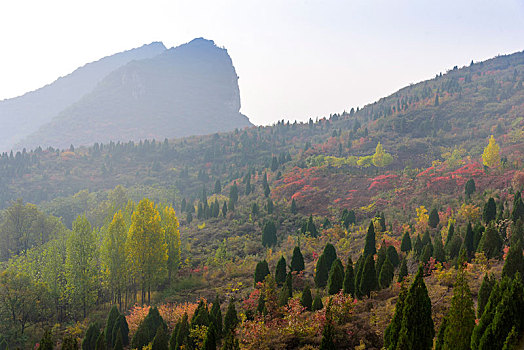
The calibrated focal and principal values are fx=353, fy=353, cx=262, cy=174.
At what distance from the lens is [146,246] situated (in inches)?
1190

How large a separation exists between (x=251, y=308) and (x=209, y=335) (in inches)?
280

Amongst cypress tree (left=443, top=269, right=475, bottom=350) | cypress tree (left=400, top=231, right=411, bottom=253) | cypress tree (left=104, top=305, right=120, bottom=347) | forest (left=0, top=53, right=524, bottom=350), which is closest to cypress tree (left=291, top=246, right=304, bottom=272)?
forest (left=0, top=53, right=524, bottom=350)

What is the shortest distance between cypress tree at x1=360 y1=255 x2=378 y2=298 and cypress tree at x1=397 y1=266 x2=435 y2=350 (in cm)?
741

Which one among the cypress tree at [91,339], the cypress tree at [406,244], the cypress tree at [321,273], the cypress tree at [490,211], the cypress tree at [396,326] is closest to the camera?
the cypress tree at [396,326]

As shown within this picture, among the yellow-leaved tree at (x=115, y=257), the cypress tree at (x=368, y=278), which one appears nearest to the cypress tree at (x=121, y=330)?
the yellow-leaved tree at (x=115, y=257)

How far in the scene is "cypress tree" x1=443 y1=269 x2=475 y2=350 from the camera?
1045cm

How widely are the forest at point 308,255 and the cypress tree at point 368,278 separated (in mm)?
70

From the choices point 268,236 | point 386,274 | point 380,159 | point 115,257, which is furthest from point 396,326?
point 380,159

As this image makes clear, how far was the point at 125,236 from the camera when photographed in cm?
3131

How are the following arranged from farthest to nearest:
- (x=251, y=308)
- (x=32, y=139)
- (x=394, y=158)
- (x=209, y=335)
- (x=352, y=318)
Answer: (x=32, y=139), (x=394, y=158), (x=251, y=308), (x=352, y=318), (x=209, y=335)

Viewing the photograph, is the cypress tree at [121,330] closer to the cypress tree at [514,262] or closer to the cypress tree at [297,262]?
the cypress tree at [297,262]

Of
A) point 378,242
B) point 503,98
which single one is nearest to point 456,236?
point 378,242

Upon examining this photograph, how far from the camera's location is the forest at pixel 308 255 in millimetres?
14141

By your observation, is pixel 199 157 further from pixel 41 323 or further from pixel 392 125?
pixel 41 323
